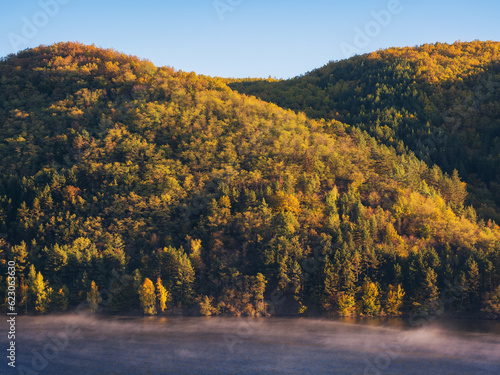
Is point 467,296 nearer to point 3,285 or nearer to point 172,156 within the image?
point 172,156

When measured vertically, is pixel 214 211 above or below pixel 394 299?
above

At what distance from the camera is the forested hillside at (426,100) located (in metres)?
121

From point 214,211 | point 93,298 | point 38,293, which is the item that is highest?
point 214,211

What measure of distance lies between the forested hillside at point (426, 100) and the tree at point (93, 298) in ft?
251

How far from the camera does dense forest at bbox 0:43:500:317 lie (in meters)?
79.6

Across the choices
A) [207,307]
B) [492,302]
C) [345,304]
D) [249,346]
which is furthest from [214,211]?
[492,302]

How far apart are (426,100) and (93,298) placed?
344 ft

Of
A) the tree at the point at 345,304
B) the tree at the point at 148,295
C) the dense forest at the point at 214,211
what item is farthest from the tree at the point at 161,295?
the tree at the point at 345,304

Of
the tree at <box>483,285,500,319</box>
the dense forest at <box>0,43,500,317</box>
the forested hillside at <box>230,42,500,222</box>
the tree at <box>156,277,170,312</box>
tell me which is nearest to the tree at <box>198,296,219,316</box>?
the dense forest at <box>0,43,500,317</box>

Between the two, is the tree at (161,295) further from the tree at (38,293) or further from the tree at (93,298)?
the tree at (38,293)

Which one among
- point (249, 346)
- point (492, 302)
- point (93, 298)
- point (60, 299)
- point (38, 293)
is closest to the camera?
point (249, 346)

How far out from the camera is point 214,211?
90.4 meters

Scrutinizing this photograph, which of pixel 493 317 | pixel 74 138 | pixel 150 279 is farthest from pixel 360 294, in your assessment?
pixel 74 138

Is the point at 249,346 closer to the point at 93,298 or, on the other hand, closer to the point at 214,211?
the point at 93,298
